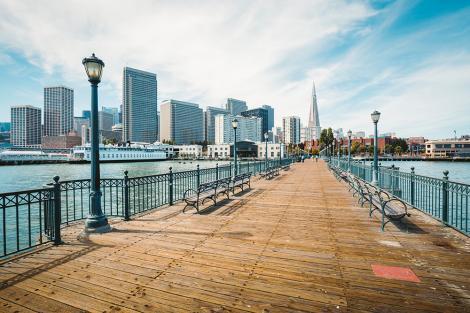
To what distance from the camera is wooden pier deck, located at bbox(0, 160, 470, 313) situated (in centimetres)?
351

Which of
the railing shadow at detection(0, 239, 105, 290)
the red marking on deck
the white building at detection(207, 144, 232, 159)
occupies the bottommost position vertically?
the railing shadow at detection(0, 239, 105, 290)

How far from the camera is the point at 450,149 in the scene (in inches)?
5468

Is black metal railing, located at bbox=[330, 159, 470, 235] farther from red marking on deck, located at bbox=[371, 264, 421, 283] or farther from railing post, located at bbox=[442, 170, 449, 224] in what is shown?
red marking on deck, located at bbox=[371, 264, 421, 283]

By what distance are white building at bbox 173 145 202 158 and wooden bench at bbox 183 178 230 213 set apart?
175 metres

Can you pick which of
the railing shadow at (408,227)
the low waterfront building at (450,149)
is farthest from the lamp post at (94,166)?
the low waterfront building at (450,149)

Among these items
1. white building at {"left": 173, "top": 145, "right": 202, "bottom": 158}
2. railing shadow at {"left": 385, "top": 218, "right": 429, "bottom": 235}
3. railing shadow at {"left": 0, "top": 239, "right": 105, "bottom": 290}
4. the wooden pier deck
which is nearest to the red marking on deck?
the wooden pier deck

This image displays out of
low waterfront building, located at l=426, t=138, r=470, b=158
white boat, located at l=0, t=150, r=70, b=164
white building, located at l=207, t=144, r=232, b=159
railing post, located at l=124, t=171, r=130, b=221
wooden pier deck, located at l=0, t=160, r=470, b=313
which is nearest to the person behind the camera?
wooden pier deck, located at l=0, t=160, r=470, b=313

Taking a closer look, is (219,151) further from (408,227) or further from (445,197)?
(445,197)

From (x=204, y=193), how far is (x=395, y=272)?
6995 mm

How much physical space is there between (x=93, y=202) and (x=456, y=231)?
31.5 ft

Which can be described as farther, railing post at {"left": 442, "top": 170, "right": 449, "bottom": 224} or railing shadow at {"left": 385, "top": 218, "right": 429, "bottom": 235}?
railing post at {"left": 442, "top": 170, "right": 449, "bottom": 224}

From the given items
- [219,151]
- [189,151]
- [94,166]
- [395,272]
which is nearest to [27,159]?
[189,151]

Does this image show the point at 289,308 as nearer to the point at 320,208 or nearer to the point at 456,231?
the point at 456,231

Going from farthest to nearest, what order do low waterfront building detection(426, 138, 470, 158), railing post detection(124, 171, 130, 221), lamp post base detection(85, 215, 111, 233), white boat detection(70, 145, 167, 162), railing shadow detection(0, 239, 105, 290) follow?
1. low waterfront building detection(426, 138, 470, 158)
2. white boat detection(70, 145, 167, 162)
3. railing post detection(124, 171, 130, 221)
4. lamp post base detection(85, 215, 111, 233)
5. railing shadow detection(0, 239, 105, 290)
